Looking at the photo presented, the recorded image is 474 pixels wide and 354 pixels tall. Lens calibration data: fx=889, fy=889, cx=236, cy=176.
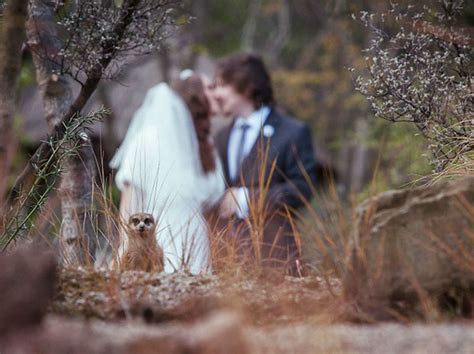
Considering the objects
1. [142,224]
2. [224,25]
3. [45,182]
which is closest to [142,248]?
[142,224]

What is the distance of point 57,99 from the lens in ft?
17.6

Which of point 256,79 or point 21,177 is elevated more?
point 256,79

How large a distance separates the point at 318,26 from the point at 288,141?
44.7ft

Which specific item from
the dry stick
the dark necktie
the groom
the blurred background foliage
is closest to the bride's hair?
the groom

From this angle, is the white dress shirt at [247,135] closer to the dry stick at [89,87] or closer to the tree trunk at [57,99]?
the tree trunk at [57,99]

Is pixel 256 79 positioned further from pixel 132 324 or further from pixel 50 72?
pixel 132 324

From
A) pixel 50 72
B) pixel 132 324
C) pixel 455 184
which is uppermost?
pixel 50 72

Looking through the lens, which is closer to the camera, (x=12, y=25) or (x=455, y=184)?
(x=455, y=184)

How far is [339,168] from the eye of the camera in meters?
19.6

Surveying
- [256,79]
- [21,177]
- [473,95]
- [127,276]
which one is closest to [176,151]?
[256,79]

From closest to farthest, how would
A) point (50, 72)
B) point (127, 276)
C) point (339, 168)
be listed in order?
point (127, 276) → point (50, 72) → point (339, 168)

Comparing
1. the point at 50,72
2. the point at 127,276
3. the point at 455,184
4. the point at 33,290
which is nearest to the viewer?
the point at 33,290

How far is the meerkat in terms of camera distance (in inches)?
159

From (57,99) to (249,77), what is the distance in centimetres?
214
